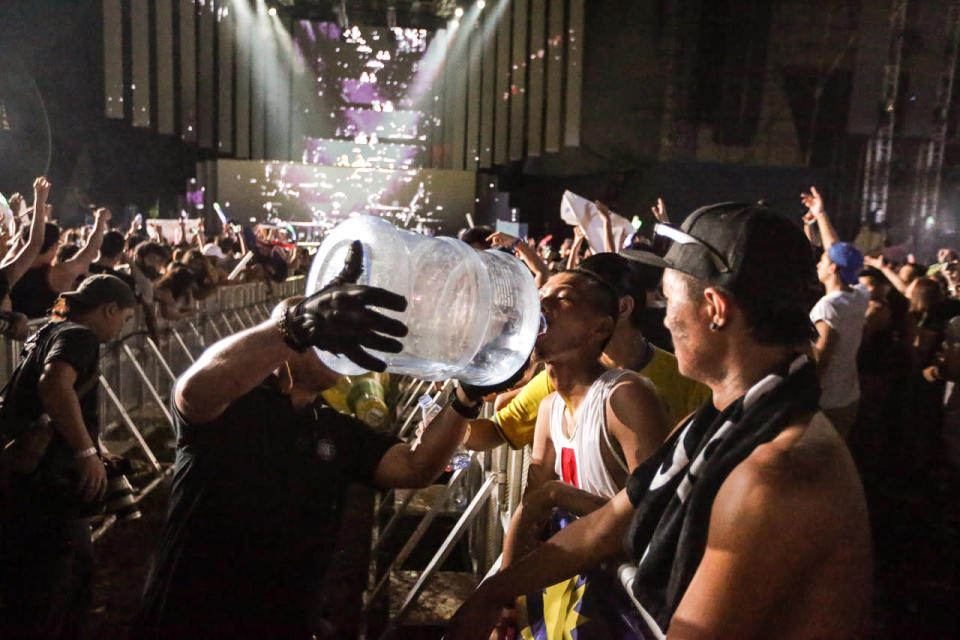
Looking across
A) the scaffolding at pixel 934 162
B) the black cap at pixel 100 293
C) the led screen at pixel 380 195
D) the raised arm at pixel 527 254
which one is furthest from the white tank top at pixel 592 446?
the led screen at pixel 380 195

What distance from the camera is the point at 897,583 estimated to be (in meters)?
4.96

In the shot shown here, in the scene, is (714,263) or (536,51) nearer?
(714,263)

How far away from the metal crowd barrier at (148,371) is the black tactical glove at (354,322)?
466 cm

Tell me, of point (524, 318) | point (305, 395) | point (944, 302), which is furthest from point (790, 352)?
point (944, 302)

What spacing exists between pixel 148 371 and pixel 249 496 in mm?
8228

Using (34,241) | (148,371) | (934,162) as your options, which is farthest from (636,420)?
(934,162)

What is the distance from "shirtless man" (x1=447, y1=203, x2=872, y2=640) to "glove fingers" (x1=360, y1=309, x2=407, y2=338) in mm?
722

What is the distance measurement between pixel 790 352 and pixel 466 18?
35.5 m

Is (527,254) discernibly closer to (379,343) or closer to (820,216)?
(820,216)

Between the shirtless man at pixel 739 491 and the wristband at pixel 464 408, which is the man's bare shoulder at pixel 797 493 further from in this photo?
the wristband at pixel 464 408

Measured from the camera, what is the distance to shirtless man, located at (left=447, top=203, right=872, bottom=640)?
1.43 m

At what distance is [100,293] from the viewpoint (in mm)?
4039

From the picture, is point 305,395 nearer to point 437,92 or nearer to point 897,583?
point 897,583

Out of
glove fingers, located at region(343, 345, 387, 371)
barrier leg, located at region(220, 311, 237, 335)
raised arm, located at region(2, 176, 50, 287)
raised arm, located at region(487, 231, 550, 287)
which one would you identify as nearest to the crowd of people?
glove fingers, located at region(343, 345, 387, 371)
